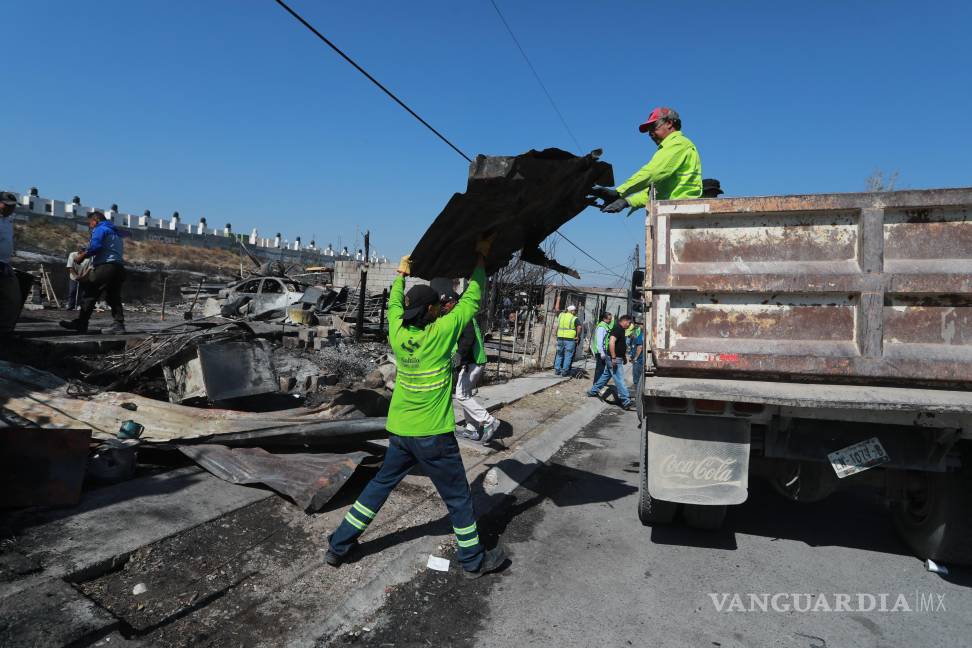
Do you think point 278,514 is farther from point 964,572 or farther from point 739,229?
point 964,572

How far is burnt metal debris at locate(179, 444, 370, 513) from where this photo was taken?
3996 mm

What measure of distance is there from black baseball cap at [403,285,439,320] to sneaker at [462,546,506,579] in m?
1.56

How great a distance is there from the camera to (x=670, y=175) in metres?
4.13

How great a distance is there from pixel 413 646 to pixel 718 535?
8.25 ft

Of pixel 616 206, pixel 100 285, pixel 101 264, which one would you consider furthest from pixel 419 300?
pixel 100 285

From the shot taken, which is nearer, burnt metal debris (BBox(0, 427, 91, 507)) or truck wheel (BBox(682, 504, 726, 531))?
burnt metal debris (BBox(0, 427, 91, 507))

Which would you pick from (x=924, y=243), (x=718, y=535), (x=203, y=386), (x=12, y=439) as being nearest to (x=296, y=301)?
(x=203, y=386)

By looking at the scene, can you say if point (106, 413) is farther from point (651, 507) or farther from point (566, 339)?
point (566, 339)

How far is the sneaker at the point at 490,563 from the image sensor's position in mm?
3387

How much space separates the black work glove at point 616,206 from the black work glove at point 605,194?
31 mm

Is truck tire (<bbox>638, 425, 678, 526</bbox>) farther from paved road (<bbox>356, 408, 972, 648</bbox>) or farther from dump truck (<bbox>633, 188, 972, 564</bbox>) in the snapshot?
dump truck (<bbox>633, 188, 972, 564</bbox>)

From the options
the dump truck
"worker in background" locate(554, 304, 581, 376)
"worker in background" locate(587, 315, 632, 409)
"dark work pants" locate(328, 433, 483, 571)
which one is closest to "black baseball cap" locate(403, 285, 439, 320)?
"dark work pants" locate(328, 433, 483, 571)

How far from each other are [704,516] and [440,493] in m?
1.97

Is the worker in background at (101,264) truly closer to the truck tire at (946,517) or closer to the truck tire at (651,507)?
the truck tire at (651,507)
